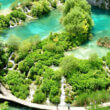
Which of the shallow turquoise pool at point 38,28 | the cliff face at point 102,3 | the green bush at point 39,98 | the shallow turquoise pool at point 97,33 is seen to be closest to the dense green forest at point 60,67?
the green bush at point 39,98

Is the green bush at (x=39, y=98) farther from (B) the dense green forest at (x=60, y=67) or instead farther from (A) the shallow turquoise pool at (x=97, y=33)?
(A) the shallow turquoise pool at (x=97, y=33)

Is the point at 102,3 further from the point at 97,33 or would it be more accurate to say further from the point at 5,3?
the point at 5,3

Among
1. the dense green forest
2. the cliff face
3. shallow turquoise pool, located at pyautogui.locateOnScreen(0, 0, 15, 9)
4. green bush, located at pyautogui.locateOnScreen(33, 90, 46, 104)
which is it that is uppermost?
the cliff face

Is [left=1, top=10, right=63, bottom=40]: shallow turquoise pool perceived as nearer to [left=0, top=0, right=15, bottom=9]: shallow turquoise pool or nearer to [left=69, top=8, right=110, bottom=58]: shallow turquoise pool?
[left=69, top=8, right=110, bottom=58]: shallow turquoise pool

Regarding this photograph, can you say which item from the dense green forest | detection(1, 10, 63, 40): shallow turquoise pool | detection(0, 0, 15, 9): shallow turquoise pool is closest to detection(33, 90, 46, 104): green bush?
the dense green forest

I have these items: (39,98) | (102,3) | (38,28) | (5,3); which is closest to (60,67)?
(39,98)
